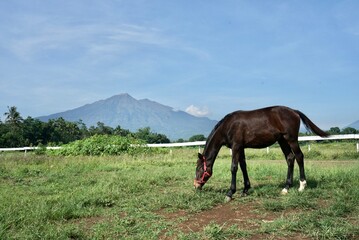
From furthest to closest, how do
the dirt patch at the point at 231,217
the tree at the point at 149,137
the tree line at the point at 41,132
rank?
1. the tree at the point at 149,137
2. the tree line at the point at 41,132
3. the dirt patch at the point at 231,217

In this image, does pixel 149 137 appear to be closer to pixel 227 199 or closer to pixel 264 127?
pixel 264 127

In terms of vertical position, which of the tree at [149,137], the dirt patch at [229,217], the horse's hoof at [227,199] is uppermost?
the tree at [149,137]

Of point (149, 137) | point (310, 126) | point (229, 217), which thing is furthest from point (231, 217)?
point (149, 137)

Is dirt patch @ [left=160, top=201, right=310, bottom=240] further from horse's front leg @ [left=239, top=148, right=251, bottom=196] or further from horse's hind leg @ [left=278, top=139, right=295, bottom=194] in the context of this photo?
horse's hind leg @ [left=278, top=139, right=295, bottom=194]

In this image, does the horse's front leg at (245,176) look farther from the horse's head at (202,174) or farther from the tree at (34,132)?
the tree at (34,132)

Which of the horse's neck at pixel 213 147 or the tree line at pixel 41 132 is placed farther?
the tree line at pixel 41 132

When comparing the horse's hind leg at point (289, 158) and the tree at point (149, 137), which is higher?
the tree at point (149, 137)

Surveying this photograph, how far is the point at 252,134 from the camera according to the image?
851 cm

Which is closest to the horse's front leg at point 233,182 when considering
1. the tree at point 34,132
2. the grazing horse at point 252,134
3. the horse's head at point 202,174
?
the grazing horse at point 252,134

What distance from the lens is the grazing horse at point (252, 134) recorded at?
27.9ft

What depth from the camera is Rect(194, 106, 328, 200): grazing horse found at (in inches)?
335

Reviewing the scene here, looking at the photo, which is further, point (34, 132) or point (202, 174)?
point (34, 132)

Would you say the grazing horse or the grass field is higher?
the grazing horse

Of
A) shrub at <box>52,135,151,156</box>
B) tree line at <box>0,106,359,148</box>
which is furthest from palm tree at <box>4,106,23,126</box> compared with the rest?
shrub at <box>52,135,151,156</box>
